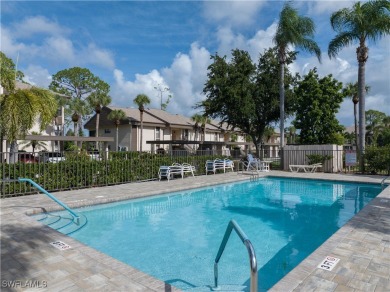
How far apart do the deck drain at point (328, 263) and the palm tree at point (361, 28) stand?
15875 millimetres

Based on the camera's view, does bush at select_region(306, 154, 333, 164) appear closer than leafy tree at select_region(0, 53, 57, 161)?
No

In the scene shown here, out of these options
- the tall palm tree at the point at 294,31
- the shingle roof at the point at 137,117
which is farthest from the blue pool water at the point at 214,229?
the shingle roof at the point at 137,117

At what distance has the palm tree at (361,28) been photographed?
17016 millimetres

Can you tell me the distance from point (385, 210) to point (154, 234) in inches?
239

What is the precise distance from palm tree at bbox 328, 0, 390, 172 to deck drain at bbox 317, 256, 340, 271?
1588 cm

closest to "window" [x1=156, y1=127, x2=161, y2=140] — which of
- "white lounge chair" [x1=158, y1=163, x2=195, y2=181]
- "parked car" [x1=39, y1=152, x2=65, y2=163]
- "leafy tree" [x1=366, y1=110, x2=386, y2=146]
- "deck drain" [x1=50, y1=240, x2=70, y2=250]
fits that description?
"white lounge chair" [x1=158, y1=163, x2=195, y2=181]

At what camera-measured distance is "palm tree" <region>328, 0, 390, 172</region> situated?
17016mm

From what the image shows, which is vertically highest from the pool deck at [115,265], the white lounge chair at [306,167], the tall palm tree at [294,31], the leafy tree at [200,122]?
the tall palm tree at [294,31]

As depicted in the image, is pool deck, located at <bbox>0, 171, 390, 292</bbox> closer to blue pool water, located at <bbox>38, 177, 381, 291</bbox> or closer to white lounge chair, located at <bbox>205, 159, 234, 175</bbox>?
blue pool water, located at <bbox>38, 177, 381, 291</bbox>

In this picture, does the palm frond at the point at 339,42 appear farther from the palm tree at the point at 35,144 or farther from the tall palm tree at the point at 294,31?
the palm tree at the point at 35,144

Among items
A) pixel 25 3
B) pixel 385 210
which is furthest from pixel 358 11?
pixel 25 3

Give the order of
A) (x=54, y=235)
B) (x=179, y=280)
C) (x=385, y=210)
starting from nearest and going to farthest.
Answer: (x=179, y=280) → (x=54, y=235) → (x=385, y=210)

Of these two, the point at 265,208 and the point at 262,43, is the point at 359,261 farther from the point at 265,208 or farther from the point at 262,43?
the point at 262,43

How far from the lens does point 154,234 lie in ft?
23.6
